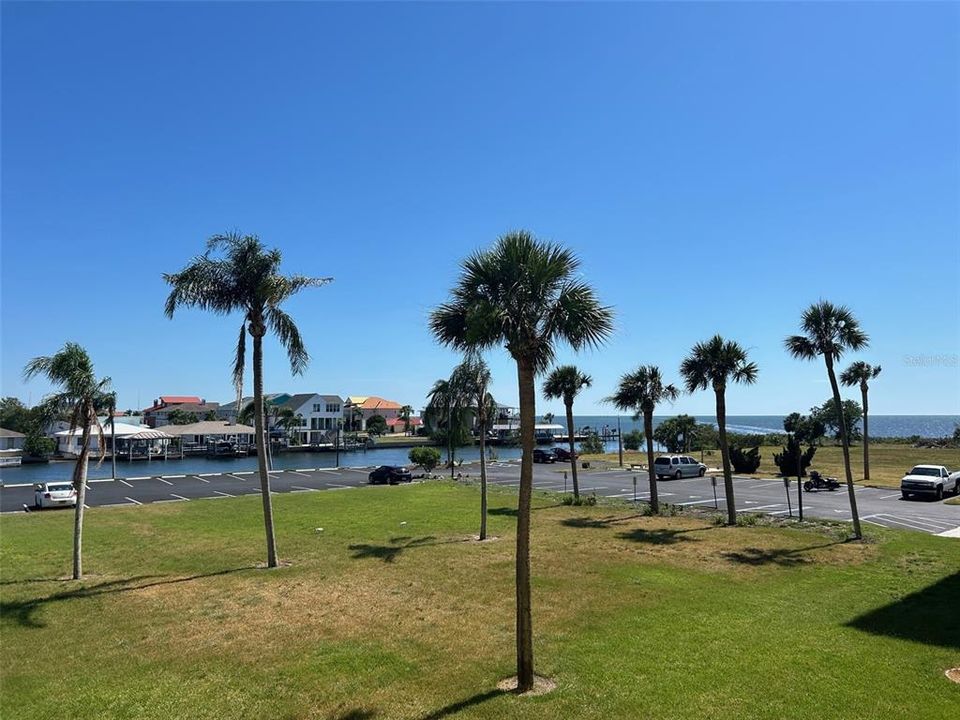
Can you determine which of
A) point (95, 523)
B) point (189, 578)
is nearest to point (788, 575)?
point (189, 578)

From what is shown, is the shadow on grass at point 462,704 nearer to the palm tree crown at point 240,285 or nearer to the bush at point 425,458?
the palm tree crown at point 240,285

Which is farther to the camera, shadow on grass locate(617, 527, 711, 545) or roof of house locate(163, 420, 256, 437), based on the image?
roof of house locate(163, 420, 256, 437)

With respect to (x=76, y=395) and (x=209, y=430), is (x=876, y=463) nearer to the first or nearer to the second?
(x=76, y=395)

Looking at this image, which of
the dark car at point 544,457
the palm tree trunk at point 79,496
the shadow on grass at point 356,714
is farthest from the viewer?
the dark car at point 544,457

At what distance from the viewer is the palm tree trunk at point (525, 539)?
8.26 meters

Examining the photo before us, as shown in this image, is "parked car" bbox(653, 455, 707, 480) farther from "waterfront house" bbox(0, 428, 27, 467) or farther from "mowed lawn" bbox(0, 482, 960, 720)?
"waterfront house" bbox(0, 428, 27, 467)

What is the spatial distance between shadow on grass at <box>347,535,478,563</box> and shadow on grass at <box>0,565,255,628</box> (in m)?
3.18

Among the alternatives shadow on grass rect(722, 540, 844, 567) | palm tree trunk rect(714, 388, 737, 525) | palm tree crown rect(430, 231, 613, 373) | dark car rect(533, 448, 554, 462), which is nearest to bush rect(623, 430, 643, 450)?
dark car rect(533, 448, 554, 462)

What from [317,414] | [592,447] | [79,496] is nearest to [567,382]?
[79,496]

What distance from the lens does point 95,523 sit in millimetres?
23625

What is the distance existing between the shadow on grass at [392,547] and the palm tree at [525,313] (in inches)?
377

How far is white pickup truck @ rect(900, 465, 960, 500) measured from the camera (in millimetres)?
30623

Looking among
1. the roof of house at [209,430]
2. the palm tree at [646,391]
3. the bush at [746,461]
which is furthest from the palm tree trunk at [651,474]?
the roof of house at [209,430]

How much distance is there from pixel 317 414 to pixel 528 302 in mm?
118040
